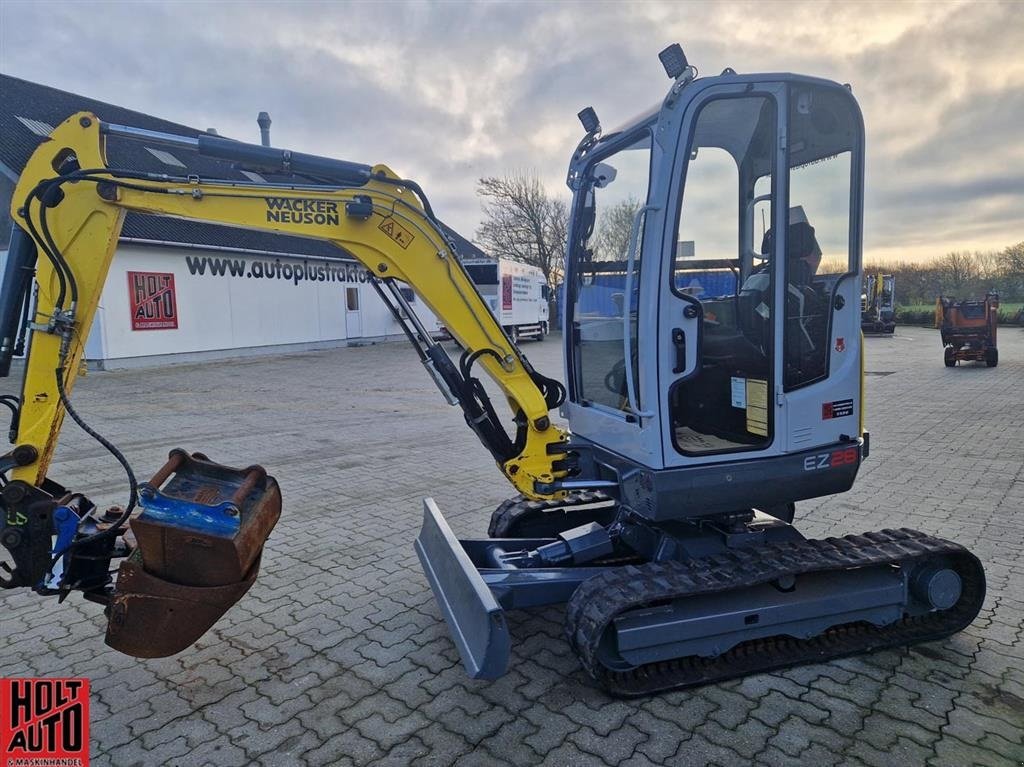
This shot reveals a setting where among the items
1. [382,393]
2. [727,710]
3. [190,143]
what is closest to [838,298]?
[727,710]

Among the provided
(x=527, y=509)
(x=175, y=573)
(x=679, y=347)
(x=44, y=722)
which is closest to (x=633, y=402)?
(x=679, y=347)

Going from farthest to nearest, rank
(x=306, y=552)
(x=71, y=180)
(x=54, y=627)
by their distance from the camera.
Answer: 1. (x=306, y=552)
2. (x=54, y=627)
3. (x=71, y=180)

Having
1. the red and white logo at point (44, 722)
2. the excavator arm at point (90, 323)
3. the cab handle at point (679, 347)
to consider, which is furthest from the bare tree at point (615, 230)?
the red and white logo at point (44, 722)

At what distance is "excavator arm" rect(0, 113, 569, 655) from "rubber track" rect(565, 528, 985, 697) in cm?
168

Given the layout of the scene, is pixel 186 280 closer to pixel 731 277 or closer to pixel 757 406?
pixel 731 277

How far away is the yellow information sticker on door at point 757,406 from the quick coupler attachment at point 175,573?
2.66 m

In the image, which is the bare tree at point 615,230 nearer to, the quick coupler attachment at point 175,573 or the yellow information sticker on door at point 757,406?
the yellow information sticker on door at point 757,406

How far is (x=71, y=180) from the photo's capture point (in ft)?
10.5

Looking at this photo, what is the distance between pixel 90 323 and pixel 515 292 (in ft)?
75.1

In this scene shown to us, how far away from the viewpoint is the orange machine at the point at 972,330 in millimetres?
17391

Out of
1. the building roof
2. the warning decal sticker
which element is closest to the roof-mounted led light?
the warning decal sticker

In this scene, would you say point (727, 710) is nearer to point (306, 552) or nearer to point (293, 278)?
point (306, 552)

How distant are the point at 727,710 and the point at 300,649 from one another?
2.31 meters

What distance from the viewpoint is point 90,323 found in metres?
3.39
